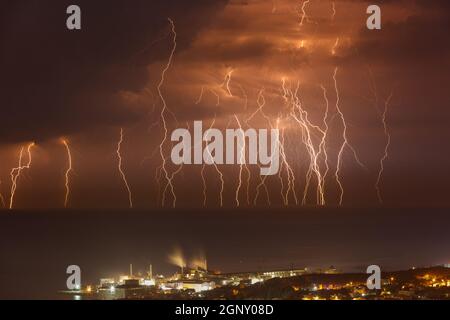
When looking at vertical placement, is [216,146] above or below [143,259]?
above

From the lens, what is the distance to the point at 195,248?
36.9 metres

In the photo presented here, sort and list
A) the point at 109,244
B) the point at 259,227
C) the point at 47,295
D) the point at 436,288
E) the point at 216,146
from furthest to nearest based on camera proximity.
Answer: the point at 259,227 < the point at 109,244 < the point at 47,295 < the point at 216,146 < the point at 436,288

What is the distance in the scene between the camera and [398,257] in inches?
1105

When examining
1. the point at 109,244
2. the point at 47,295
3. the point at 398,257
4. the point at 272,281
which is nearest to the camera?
the point at 272,281

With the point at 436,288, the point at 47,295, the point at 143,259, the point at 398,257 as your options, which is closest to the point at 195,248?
the point at 143,259

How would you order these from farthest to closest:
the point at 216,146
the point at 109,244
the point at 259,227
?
the point at 259,227 → the point at 109,244 → the point at 216,146
